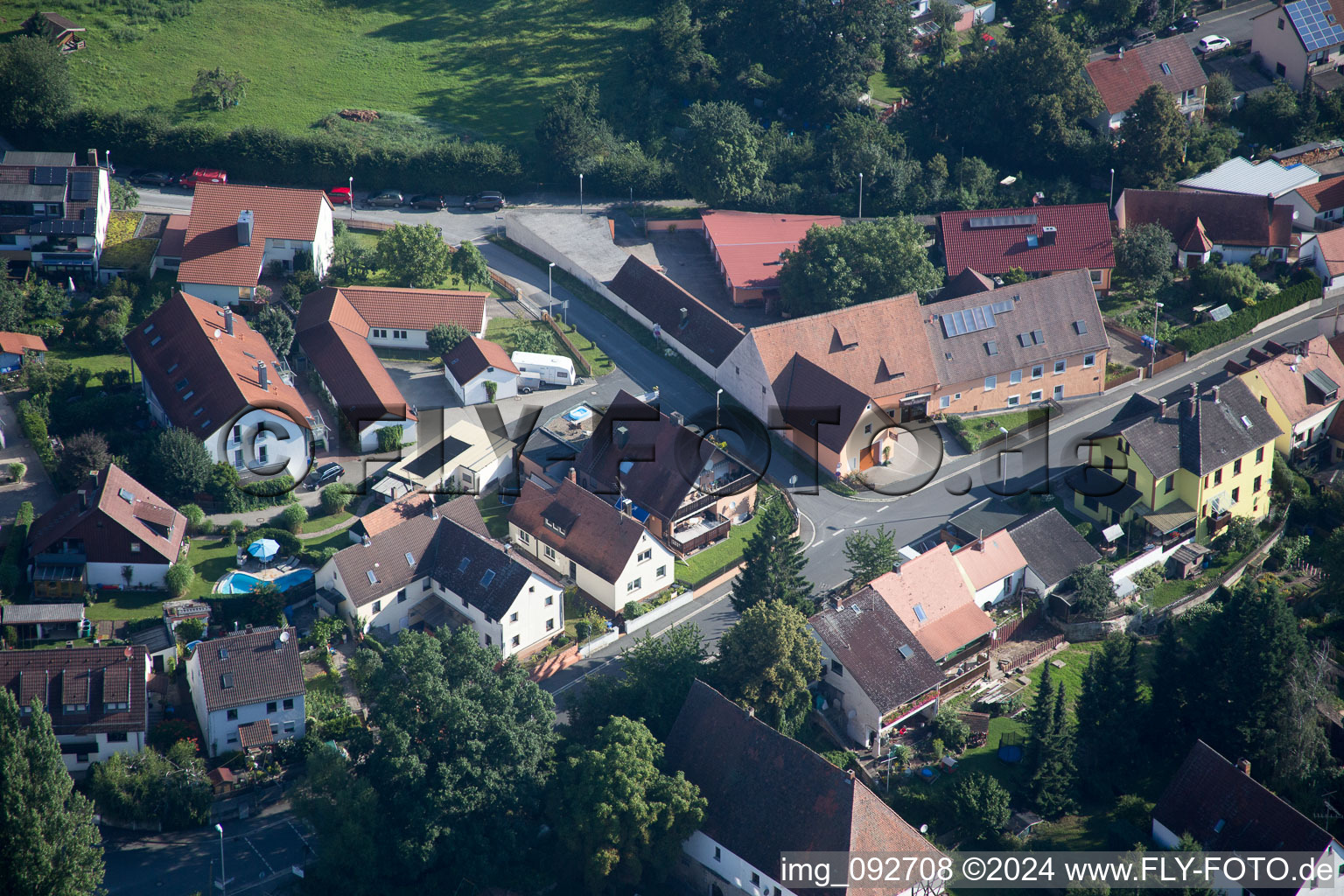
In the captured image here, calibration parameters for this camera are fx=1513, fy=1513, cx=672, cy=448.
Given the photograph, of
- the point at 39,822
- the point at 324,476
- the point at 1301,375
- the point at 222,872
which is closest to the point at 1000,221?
the point at 1301,375

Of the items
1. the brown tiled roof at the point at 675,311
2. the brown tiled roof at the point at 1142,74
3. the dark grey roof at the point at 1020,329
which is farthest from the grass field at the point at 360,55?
the dark grey roof at the point at 1020,329

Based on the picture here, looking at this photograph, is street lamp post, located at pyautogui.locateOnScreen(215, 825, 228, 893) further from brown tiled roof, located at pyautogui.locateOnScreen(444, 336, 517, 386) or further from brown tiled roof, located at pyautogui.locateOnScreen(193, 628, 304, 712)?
brown tiled roof, located at pyautogui.locateOnScreen(444, 336, 517, 386)

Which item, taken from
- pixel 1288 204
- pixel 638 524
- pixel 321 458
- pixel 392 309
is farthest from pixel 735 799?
pixel 1288 204

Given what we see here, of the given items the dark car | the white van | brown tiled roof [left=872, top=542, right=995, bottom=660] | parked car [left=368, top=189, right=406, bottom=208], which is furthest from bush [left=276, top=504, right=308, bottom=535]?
the dark car

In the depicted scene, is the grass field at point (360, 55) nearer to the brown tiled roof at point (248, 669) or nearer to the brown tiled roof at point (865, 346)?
the brown tiled roof at point (865, 346)

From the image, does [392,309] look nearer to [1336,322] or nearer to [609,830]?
[609,830]

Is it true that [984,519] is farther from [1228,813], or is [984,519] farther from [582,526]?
[1228,813]
